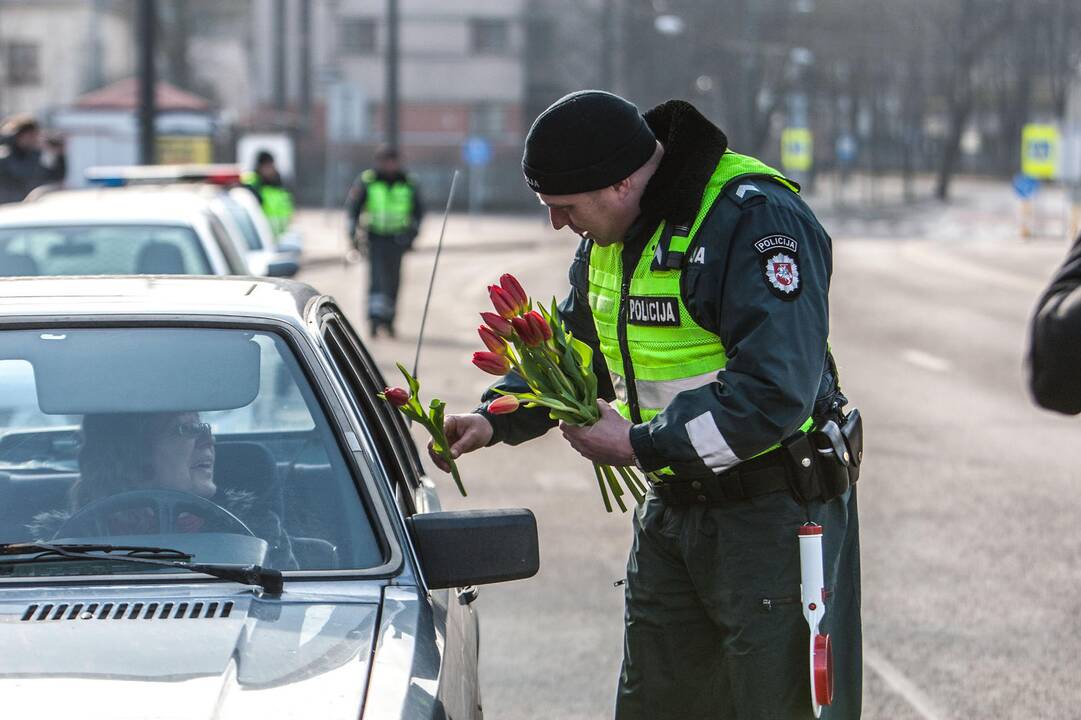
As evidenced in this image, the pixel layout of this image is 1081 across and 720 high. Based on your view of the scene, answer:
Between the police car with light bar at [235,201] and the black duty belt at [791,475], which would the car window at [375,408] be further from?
the police car with light bar at [235,201]

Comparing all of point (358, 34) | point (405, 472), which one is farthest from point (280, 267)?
point (358, 34)

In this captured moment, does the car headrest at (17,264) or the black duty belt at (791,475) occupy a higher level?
the black duty belt at (791,475)

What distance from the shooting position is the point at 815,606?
136 inches

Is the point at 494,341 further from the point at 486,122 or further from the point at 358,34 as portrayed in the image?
the point at 358,34

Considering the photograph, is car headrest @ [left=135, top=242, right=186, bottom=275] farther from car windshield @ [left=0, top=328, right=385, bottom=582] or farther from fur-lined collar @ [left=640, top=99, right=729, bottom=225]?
fur-lined collar @ [left=640, top=99, right=729, bottom=225]

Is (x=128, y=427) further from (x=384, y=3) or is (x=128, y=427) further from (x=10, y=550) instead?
(x=384, y=3)

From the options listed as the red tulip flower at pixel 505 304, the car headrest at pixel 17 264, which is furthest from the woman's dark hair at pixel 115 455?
the car headrest at pixel 17 264

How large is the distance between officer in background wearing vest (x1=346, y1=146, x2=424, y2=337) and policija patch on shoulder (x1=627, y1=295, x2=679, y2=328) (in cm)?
1408

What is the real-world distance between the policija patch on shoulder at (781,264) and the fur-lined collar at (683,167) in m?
0.19

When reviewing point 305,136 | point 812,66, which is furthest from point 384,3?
A: point 812,66

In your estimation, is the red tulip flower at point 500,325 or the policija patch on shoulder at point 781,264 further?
the red tulip flower at point 500,325

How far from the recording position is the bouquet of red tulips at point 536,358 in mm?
3512

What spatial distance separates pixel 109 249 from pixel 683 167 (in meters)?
5.82

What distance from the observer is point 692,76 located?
70688 mm
